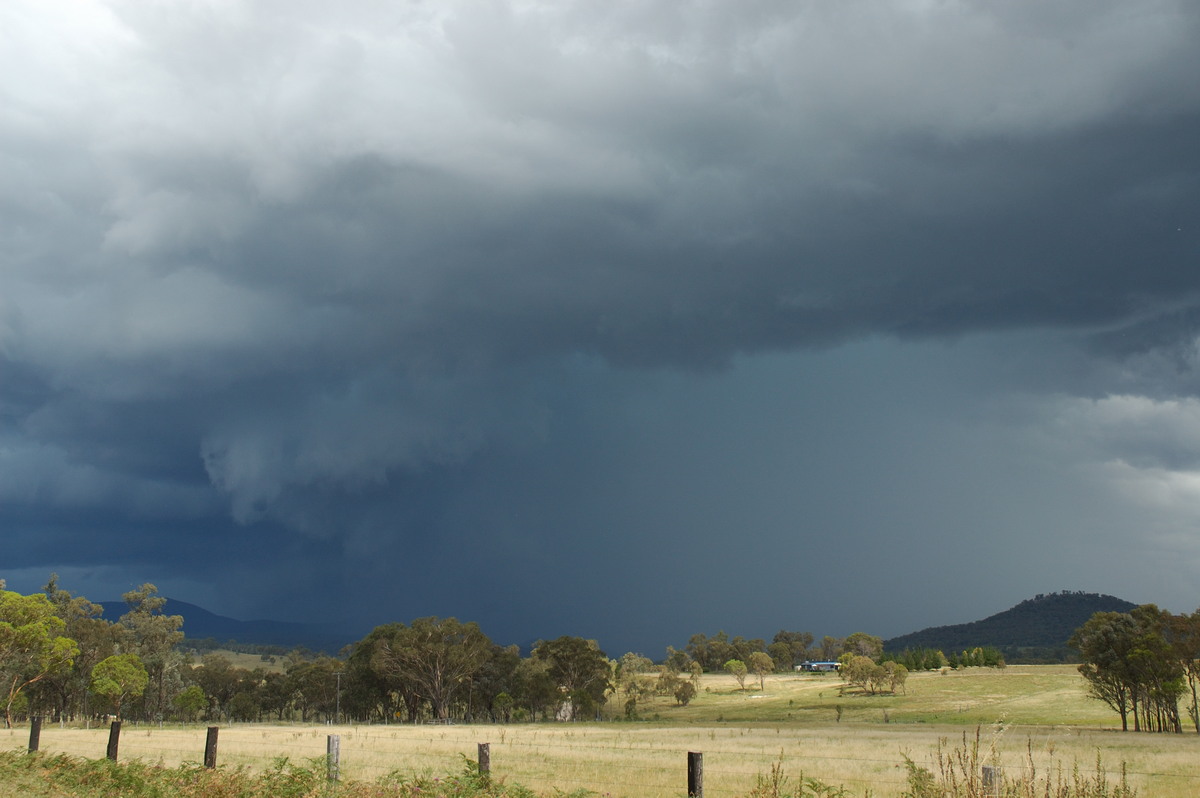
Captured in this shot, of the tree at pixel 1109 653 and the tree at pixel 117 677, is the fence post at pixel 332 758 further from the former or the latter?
the tree at pixel 117 677

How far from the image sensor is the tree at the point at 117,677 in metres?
81.6

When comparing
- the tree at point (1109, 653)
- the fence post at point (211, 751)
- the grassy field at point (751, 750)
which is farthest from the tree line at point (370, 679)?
the fence post at point (211, 751)

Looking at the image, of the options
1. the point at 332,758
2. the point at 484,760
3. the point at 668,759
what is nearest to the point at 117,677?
the point at 668,759

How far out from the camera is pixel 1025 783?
934 centimetres

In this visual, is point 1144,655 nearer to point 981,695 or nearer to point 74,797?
point 981,695

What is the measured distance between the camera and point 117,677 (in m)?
83.9

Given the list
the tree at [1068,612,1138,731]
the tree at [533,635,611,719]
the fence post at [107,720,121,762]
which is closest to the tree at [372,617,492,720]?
the tree at [533,635,611,719]

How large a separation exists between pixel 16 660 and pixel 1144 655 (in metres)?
79.7

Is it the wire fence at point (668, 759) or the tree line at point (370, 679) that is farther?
the tree line at point (370, 679)

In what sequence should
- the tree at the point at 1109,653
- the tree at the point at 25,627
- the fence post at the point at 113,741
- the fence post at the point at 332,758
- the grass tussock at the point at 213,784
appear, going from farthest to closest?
the tree at the point at 1109,653, the tree at the point at 25,627, the fence post at the point at 113,741, the fence post at the point at 332,758, the grass tussock at the point at 213,784

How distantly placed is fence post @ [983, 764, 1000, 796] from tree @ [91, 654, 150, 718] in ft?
302

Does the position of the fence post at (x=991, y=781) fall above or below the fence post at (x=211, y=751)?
above

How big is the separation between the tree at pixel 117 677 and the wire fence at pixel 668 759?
4099cm

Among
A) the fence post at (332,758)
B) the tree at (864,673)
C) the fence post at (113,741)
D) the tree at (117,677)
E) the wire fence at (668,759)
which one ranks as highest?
the fence post at (332,758)
